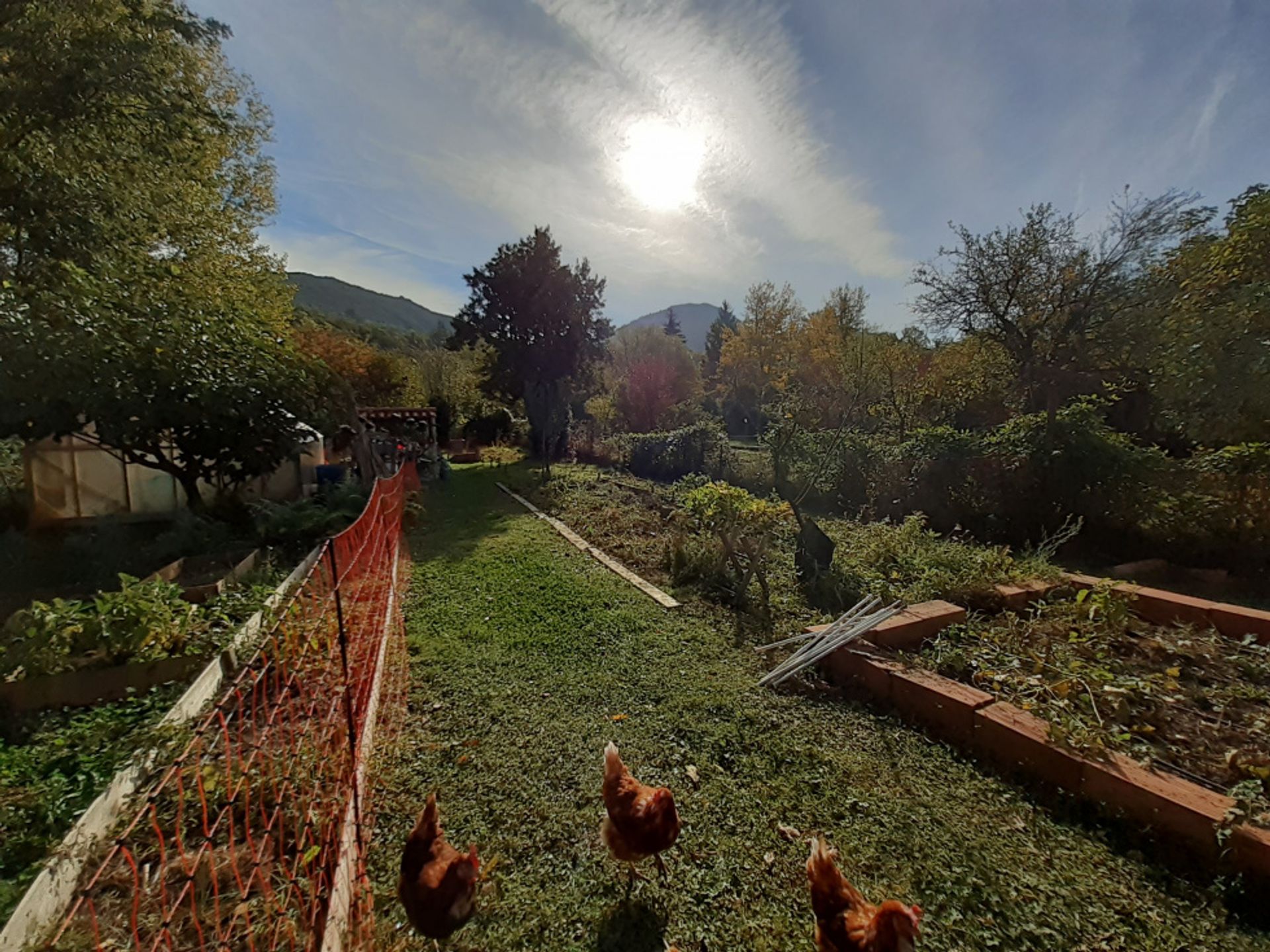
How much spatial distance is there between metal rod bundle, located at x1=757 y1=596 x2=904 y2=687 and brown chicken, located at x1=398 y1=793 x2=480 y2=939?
86.4 inches

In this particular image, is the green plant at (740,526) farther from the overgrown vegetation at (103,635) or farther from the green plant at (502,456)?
the green plant at (502,456)

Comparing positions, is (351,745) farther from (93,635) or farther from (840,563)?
(840,563)

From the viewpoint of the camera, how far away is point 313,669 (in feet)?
9.58

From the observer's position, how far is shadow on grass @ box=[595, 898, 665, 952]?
1758 mm

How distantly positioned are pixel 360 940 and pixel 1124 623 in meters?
4.67

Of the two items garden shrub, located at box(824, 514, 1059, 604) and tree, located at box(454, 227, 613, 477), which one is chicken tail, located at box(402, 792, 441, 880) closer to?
garden shrub, located at box(824, 514, 1059, 604)

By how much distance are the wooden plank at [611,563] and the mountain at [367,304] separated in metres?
70.3

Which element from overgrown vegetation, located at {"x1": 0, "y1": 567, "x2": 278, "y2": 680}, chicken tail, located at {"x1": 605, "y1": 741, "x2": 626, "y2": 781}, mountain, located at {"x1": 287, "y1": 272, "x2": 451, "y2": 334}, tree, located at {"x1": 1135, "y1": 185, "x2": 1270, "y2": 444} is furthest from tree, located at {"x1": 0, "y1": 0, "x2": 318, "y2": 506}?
mountain, located at {"x1": 287, "y1": 272, "x2": 451, "y2": 334}

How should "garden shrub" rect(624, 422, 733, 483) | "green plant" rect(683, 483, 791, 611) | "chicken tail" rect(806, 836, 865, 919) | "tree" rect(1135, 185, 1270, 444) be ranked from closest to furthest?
"chicken tail" rect(806, 836, 865, 919), "green plant" rect(683, 483, 791, 611), "tree" rect(1135, 185, 1270, 444), "garden shrub" rect(624, 422, 733, 483)

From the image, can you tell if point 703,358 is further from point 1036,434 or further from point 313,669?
point 313,669

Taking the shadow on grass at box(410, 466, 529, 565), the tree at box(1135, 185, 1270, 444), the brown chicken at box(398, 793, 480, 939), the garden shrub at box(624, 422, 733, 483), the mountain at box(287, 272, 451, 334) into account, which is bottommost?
the shadow on grass at box(410, 466, 529, 565)

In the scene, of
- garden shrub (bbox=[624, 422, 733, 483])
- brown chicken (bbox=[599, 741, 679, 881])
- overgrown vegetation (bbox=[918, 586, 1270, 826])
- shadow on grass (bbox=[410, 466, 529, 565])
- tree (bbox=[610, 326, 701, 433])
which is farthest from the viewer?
tree (bbox=[610, 326, 701, 433])

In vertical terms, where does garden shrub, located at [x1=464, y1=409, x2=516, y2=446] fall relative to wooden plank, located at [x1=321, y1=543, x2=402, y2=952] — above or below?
above

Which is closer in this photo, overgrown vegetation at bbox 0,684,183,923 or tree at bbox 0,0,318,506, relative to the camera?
overgrown vegetation at bbox 0,684,183,923
